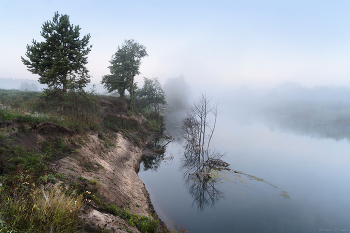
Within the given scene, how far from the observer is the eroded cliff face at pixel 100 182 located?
5357mm

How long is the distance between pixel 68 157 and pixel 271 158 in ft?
77.4

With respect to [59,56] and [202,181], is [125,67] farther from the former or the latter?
[202,181]

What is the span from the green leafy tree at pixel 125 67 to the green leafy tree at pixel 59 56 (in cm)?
1083

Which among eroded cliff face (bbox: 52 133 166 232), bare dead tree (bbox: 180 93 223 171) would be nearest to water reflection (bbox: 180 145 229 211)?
bare dead tree (bbox: 180 93 223 171)

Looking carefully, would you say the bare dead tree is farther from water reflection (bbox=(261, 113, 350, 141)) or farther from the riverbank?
water reflection (bbox=(261, 113, 350, 141))

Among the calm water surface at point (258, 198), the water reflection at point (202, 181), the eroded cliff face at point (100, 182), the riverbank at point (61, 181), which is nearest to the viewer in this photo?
the riverbank at point (61, 181)

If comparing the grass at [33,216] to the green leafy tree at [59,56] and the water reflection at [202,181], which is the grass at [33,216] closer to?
the water reflection at [202,181]

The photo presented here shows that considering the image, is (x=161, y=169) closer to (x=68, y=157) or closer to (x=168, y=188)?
(x=168, y=188)

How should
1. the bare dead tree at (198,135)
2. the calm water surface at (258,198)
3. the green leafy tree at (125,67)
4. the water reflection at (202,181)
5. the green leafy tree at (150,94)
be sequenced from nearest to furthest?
the calm water surface at (258,198), the water reflection at (202,181), the bare dead tree at (198,135), the green leafy tree at (125,67), the green leafy tree at (150,94)

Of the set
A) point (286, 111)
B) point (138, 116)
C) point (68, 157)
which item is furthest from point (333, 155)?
point (286, 111)

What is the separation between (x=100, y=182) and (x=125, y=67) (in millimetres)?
24289

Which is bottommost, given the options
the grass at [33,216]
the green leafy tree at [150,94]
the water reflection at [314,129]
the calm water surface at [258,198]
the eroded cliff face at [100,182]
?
the calm water surface at [258,198]

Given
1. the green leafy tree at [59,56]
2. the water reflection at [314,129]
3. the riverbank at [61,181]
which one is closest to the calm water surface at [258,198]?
the riverbank at [61,181]

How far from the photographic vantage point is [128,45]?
95.1ft
